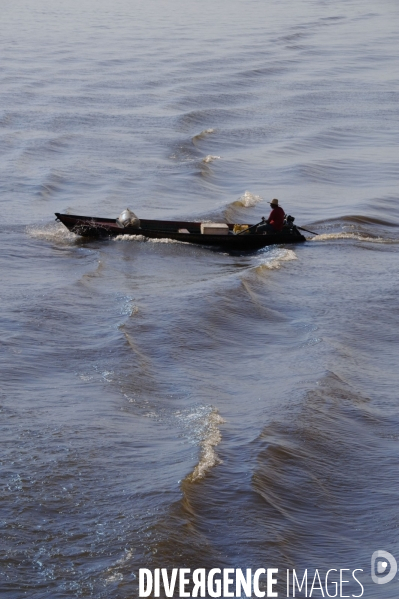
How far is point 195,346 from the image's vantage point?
2142cm

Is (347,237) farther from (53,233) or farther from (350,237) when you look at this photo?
(53,233)

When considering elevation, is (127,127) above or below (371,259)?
above

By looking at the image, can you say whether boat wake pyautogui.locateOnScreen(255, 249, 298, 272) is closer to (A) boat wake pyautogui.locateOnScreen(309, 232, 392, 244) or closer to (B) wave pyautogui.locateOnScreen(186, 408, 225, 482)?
(A) boat wake pyautogui.locateOnScreen(309, 232, 392, 244)

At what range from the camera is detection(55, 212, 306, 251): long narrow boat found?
2886 cm

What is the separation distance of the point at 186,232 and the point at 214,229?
965mm

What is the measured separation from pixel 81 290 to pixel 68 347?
4.42m

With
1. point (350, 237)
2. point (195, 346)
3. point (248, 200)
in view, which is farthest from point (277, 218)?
point (195, 346)

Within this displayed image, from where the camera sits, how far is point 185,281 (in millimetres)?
26219

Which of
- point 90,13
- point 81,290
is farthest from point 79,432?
point 90,13

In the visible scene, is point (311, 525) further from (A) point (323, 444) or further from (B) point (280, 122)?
(B) point (280, 122)

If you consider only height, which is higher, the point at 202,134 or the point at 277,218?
the point at 202,134

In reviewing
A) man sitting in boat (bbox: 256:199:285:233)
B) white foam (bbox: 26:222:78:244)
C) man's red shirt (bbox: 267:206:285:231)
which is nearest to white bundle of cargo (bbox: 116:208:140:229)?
white foam (bbox: 26:222:78:244)

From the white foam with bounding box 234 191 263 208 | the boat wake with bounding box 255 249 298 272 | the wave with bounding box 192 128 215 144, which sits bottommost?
the boat wake with bounding box 255 249 298 272

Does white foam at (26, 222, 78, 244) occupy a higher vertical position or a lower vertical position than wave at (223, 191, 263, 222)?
lower
